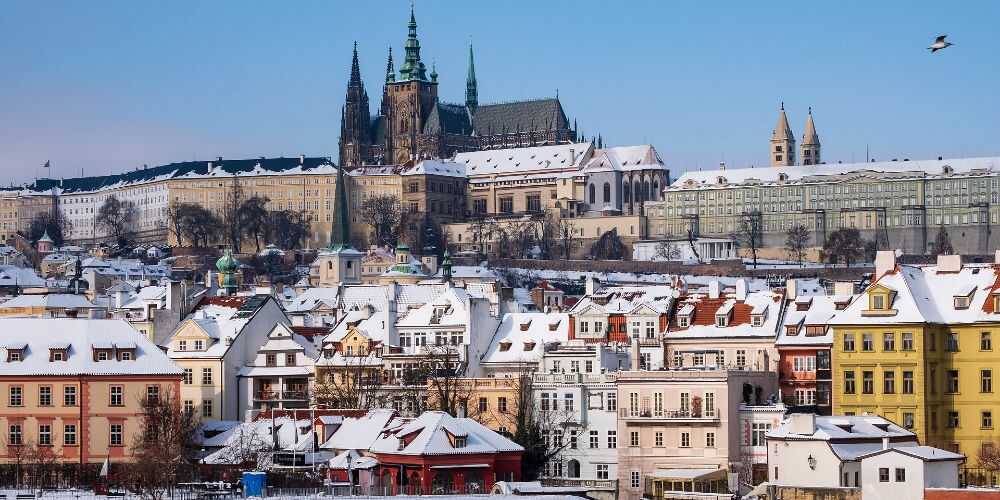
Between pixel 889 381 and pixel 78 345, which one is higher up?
pixel 78 345

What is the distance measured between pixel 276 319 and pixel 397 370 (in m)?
7.64

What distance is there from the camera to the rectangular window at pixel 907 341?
70375 millimetres

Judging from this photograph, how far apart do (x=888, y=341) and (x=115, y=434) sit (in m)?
24.2

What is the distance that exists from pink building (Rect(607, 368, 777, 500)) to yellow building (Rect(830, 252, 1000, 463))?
10.7 feet

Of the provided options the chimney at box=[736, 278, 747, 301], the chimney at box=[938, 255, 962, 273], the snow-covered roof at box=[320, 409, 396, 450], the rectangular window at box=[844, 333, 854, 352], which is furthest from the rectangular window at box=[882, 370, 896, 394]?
the snow-covered roof at box=[320, 409, 396, 450]

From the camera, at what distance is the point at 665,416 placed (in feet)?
233

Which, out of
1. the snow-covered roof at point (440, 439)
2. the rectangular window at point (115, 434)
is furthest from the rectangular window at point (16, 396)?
the snow-covered roof at point (440, 439)

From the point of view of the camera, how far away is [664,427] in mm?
70938

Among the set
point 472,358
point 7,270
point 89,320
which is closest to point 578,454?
point 472,358

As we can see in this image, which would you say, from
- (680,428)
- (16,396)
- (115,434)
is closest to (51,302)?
(16,396)

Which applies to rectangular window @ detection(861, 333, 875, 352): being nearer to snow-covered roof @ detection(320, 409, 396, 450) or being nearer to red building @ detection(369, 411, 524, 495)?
red building @ detection(369, 411, 524, 495)

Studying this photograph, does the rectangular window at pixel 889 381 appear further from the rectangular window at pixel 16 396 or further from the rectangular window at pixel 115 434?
the rectangular window at pixel 16 396

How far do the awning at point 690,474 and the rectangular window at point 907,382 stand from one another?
621cm

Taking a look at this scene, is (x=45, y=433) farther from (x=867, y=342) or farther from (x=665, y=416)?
(x=867, y=342)
